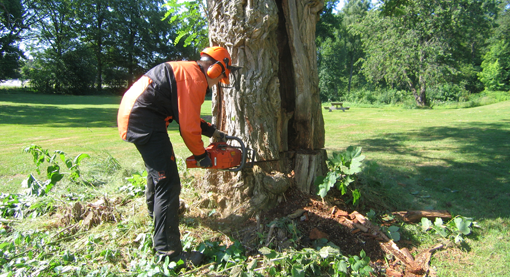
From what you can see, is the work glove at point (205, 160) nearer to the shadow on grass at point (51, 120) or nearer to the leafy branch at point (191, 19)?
the leafy branch at point (191, 19)

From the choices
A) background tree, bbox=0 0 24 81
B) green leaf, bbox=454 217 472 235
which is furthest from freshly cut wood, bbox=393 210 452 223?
background tree, bbox=0 0 24 81

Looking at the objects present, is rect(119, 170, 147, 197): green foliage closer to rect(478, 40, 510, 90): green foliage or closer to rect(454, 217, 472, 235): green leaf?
rect(454, 217, 472, 235): green leaf

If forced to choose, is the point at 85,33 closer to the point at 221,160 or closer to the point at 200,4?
the point at 200,4

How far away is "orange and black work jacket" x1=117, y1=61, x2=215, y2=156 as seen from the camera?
2.42 metres

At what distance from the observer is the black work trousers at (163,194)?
2564mm

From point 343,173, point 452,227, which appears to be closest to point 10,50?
point 343,173

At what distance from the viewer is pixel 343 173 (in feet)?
10.5

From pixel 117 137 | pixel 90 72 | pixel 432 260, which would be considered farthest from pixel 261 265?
pixel 90 72

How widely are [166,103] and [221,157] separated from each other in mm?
720

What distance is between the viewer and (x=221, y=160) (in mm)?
2729

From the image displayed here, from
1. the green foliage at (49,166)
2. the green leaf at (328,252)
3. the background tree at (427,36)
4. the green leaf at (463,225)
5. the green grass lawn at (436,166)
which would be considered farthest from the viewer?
the background tree at (427,36)

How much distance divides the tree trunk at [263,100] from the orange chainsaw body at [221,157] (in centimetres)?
37

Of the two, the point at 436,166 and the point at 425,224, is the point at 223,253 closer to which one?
the point at 425,224

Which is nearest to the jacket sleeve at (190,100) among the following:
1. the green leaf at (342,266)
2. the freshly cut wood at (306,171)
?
the freshly cut wood at (306,171)
